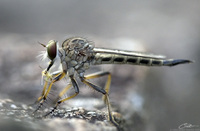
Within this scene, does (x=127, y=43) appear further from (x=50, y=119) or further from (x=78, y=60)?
(x=50, y=119)

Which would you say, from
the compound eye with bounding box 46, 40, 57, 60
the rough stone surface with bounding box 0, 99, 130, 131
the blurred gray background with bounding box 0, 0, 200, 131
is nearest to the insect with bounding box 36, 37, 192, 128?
the compound eye with bounding box 46, 40, 57, 60

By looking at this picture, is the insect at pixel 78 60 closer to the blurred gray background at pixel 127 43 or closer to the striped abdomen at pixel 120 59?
the striped abdomen at pixel 120 59

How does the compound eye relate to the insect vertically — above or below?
above

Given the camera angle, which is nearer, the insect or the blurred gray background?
the insect

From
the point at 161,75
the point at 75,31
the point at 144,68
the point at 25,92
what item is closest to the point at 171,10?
the point at 75,31

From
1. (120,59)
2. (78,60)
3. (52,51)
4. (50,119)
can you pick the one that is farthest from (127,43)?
(50,119)

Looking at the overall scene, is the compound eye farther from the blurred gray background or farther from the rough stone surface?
the blurred gray background

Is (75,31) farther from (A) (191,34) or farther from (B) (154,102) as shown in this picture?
(B) (154,102)
